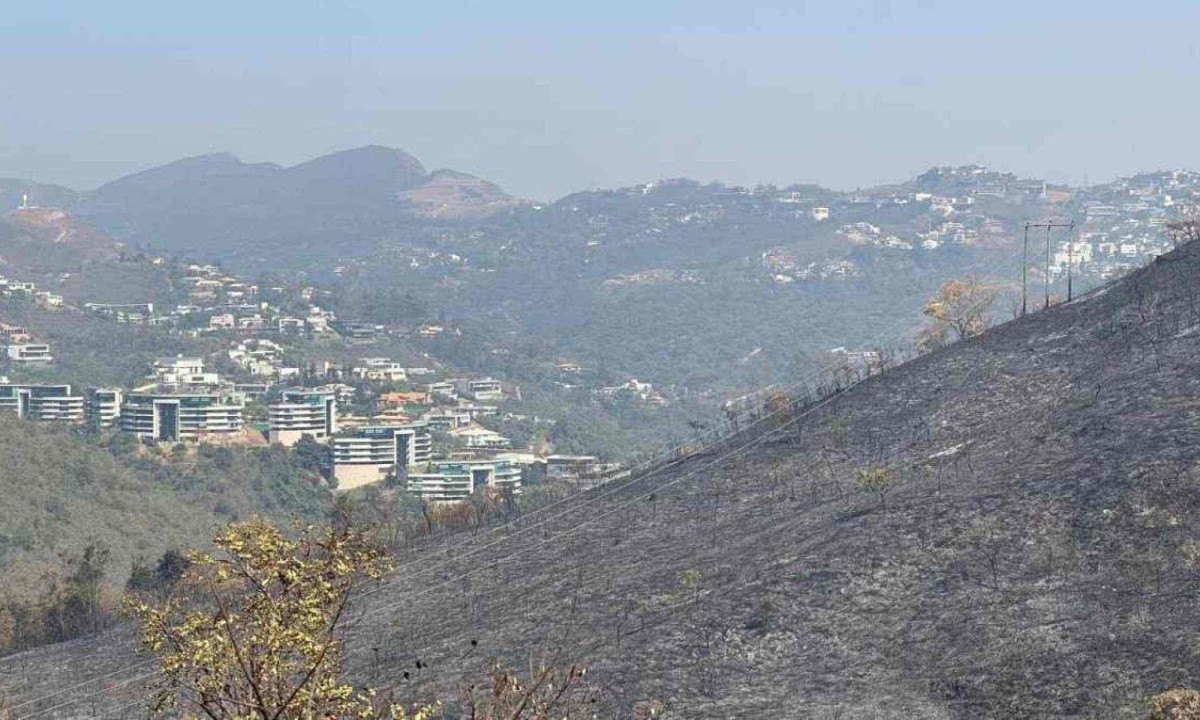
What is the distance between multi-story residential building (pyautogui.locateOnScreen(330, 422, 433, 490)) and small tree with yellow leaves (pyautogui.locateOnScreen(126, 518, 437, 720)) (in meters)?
122

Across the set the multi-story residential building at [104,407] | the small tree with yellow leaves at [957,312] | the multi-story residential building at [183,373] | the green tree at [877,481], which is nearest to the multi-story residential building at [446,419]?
the multi-story residential building at [183,373]

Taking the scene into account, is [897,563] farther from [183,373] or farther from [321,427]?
[183,373]

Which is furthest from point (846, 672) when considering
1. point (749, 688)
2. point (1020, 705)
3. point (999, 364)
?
point (999, 364)

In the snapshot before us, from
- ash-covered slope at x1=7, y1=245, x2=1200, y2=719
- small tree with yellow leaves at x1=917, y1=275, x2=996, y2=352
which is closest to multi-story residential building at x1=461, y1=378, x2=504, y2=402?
small tree with yellow leaves at x1=917, y1=275, x2=996, y2=352

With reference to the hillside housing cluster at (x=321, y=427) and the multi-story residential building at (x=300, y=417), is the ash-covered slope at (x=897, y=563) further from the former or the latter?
the multi-story residential building at (x=300, y=417)

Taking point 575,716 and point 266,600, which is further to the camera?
point 575,716

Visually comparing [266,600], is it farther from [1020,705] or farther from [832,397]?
[832,397]

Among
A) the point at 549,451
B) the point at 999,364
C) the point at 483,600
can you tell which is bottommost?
the point at 549,451

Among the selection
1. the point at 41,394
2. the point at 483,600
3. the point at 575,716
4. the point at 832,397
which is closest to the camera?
the point at 575,716

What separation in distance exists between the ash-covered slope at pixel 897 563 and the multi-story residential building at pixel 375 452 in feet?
314

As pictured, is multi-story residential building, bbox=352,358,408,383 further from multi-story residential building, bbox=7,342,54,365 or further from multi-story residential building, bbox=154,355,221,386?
multi-story residential building, bbox=7,342,54,365

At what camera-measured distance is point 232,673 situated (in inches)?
624

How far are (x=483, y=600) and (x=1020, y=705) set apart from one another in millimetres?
15475

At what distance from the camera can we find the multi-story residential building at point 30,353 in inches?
7347
